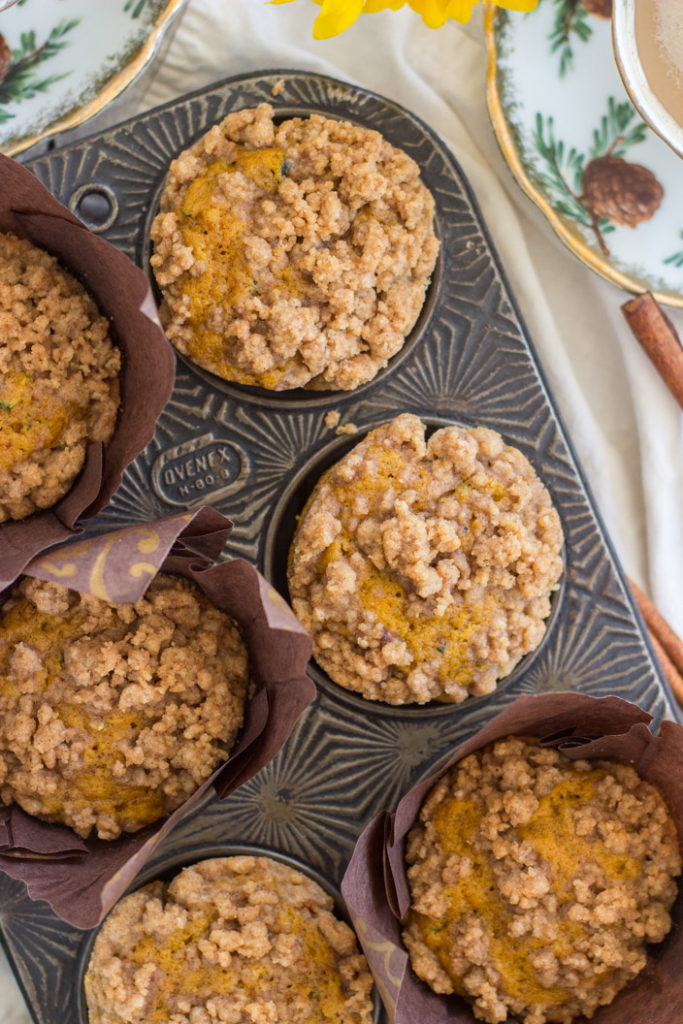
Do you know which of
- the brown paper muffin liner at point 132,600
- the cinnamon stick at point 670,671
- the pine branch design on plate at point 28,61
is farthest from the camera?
the cinnamon stick at point 670,671

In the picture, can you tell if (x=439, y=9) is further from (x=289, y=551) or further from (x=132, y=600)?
(x=132, y=600)

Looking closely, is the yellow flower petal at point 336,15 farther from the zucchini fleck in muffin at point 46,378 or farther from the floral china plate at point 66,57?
the zucchini fleck in muffin at point 46,378

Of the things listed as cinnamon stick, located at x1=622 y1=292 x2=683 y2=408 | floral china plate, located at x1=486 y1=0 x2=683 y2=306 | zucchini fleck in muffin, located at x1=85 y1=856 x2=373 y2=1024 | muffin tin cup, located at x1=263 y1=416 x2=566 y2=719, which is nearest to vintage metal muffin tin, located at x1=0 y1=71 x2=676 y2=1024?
muffin tin cup, located at x1=263 y1=416 x2=566 y2=719

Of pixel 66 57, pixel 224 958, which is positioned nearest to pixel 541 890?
pixel 224 958

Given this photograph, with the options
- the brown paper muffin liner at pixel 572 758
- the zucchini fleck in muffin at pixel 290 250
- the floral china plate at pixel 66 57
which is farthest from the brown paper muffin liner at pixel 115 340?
the brown paper muffin liner at pixel 572 758

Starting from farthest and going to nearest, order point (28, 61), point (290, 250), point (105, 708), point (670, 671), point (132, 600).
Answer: point (670, 671), point (28, 61), point (290, 250), point (105, 708), point (132, 600)
